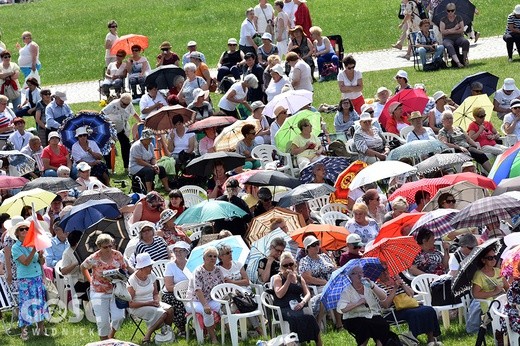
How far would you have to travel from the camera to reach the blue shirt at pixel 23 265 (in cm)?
1730

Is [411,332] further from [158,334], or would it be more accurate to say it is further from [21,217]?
[21,217]

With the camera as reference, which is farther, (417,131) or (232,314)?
(417,131)

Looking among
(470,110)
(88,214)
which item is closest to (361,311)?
(88,214)

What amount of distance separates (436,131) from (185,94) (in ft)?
17.6

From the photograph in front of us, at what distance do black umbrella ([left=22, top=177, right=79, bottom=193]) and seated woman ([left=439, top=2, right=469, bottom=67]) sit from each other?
11.3 meters

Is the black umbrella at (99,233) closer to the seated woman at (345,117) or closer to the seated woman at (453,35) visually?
the seated woman at (345,117)

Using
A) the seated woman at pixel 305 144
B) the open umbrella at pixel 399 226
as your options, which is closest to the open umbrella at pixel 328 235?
the open umbrella at pixel 399 226

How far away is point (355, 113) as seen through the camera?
76.7 feet

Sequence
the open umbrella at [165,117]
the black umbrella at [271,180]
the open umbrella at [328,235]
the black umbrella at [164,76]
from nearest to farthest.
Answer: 1. the open umbrella at [328,235]
2. the black umbrella at [271,180]
3. the open umbrella at [165,117]
4. the black umbrella at [164,76]

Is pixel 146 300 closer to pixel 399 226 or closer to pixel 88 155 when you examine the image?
pixel 399 226

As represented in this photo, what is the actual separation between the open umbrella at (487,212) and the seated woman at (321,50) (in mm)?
13434

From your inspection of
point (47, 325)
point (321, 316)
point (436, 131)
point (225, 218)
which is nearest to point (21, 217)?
point (47, 325)

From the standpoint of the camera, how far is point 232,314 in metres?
16.2

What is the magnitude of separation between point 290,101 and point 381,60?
1019cm
